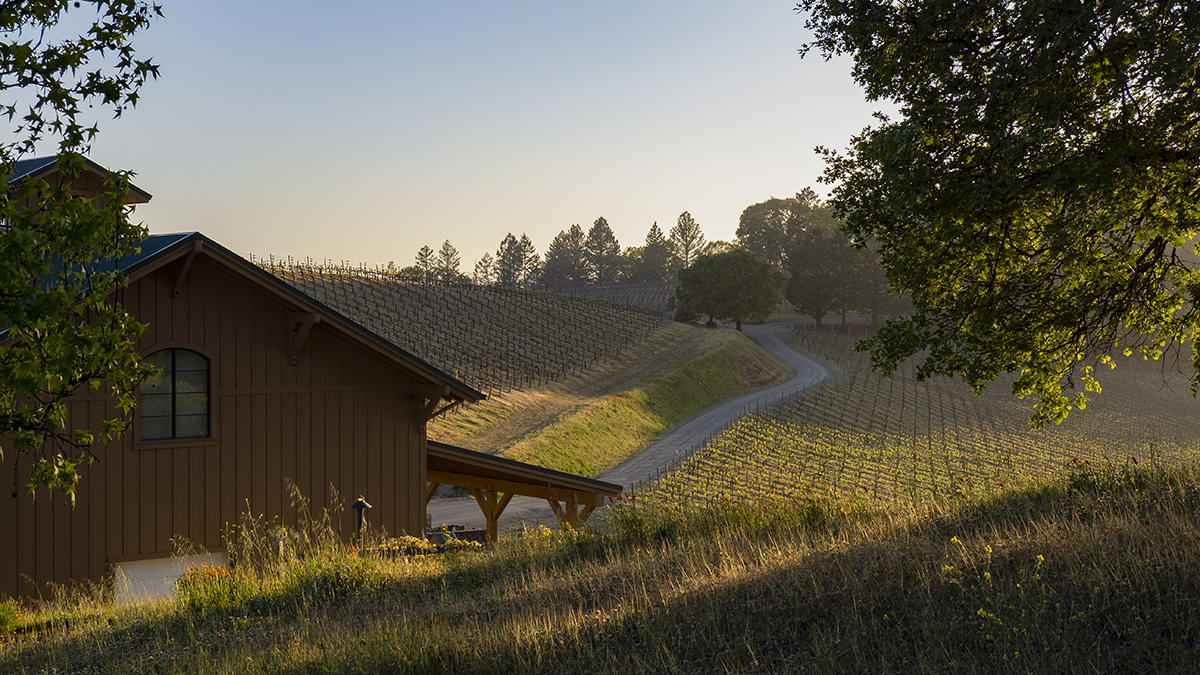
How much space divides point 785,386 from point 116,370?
2193 inches

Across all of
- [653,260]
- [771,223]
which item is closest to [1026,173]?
[771,223]

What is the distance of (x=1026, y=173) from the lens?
27.8 feet

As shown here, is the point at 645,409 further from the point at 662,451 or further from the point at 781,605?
the point at 781,605

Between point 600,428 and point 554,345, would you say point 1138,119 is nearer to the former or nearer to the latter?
point 600,428

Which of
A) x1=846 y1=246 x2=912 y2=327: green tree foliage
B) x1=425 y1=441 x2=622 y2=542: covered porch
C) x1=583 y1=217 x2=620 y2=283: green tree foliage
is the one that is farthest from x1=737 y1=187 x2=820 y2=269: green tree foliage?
x1=425 y1=441 x2=622 y2=542: covered porch

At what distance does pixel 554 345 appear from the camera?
6353 cm

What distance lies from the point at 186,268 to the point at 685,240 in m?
127

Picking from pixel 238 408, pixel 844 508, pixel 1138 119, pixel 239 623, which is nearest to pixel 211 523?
pixel 238 408

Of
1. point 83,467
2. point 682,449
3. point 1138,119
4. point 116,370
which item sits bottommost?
point 682,449

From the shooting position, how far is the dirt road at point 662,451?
1099 inches

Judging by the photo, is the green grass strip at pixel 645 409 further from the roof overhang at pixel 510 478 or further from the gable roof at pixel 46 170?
the gable roof at pixel 46 170

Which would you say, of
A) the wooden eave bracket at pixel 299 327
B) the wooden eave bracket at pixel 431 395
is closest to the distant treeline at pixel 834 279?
the wooden eave bracket at pixel 431 395

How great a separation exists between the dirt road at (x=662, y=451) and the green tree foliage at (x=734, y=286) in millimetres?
6956

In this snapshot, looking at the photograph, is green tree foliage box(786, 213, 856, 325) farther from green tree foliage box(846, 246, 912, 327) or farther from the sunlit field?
the sunlit field
